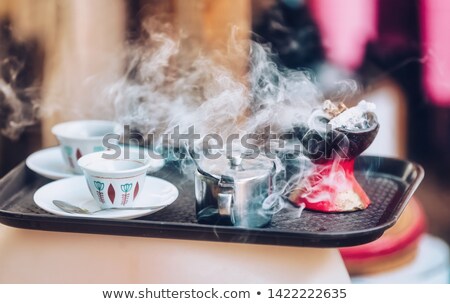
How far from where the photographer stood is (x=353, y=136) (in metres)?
0.71

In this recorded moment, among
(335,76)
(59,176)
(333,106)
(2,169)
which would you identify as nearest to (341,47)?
(335,76)

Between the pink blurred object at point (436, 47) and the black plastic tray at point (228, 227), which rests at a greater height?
the pink blurred object at point (436, 47)

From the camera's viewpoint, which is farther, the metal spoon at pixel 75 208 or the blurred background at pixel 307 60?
the blurred background at pixel 307 60

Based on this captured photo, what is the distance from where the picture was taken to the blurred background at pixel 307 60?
3.37 ft

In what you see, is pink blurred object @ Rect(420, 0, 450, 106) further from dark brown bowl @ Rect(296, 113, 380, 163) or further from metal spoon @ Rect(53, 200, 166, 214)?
metal spoon @ Rect(53, 200, 166, 214)

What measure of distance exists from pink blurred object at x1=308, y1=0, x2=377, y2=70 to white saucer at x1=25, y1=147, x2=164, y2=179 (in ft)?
1.52

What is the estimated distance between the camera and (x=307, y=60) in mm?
1170

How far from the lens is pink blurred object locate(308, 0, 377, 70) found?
1.10m

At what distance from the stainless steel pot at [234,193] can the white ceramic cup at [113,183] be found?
0.29 feet

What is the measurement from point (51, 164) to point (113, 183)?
9.2 inches

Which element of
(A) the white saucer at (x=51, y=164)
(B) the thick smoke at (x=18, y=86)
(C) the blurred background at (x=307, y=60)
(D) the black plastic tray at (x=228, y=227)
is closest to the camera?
(D) the black plastic tray at (x=228, y=227)

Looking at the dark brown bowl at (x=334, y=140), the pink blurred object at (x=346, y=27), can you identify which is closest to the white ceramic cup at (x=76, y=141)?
the dark brown bowl at (x=334, y=140)

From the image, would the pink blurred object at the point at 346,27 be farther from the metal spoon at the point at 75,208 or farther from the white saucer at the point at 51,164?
the metal spoon at the point at 75,208
